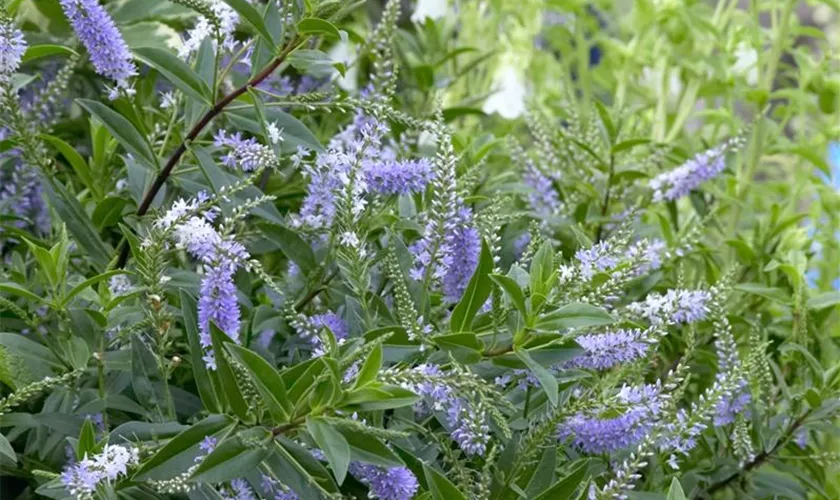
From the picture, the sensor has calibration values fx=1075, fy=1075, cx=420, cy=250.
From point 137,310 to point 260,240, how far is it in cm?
14

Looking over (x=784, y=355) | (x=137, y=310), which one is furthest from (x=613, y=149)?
(x=137, y=310)

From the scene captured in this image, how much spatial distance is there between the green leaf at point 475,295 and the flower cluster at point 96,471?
17cm

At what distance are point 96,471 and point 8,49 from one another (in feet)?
0.81

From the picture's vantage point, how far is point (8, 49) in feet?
1.91

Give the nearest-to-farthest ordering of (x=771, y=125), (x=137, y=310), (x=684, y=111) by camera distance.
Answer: (x=137, y=310), (x=771, y=125), (x=684, y=111)

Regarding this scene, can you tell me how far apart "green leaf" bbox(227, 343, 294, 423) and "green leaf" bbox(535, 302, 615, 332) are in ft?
0.41

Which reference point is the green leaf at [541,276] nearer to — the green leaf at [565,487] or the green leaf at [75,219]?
the green leaf at [565,487]

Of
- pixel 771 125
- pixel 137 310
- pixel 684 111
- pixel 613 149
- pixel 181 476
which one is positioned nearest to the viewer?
pixel 181 476

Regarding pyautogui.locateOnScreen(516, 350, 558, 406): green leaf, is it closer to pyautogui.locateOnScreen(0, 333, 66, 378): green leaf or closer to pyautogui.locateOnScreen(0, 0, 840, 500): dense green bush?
pyautogui.locateOnScreen(0, 0, 840, 500): dense green bush

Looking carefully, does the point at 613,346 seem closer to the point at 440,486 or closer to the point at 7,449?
the point at 440,486

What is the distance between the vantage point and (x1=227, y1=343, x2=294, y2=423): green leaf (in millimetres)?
462

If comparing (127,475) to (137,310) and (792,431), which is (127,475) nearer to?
(137,310)

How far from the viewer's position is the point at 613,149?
87 cm

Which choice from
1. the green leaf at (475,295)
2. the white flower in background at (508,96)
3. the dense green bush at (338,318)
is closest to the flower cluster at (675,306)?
the dense green bush at (338,318)
